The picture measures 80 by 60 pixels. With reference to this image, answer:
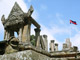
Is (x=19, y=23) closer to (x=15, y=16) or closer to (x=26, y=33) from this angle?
(x=15, y=16)

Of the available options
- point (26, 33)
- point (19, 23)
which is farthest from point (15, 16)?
point (26, 33)

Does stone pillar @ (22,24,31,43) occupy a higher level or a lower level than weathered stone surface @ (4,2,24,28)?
lower

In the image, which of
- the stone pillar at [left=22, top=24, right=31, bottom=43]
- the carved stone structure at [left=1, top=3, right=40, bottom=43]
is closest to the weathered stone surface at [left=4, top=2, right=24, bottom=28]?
the carved stone structure at [left=1, top=3, right=40, bottom=43]

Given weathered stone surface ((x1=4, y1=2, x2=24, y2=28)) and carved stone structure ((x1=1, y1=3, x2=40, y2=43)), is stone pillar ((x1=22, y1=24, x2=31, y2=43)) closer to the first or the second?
carved stone structure ((x1=1, y1=3, x2=40, y2=43))

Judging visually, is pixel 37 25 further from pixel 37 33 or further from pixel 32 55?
pixel 32 55

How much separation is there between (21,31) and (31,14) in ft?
8.77

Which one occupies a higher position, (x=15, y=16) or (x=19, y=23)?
(x=15, y=16)

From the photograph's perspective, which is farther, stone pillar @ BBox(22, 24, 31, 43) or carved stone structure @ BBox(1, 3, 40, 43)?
carved stone structure @ BBox(1, 3, 40, 43)

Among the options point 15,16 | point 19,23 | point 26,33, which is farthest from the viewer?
point 15,16

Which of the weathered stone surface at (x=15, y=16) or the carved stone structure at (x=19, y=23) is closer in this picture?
the carved stone structure at (x=19, y=23)

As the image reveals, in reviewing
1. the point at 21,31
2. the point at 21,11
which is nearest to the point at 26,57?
the point at 21,31

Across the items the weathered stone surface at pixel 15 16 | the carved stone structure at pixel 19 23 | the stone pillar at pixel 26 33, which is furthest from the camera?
the weathered stone surface at pixel 15 16

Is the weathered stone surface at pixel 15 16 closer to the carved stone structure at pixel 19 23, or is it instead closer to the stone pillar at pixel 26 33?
the carved stone structure at pixel 19 23

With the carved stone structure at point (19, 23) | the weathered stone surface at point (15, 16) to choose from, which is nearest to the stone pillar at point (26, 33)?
the carved stone structure at point (19, 23)
